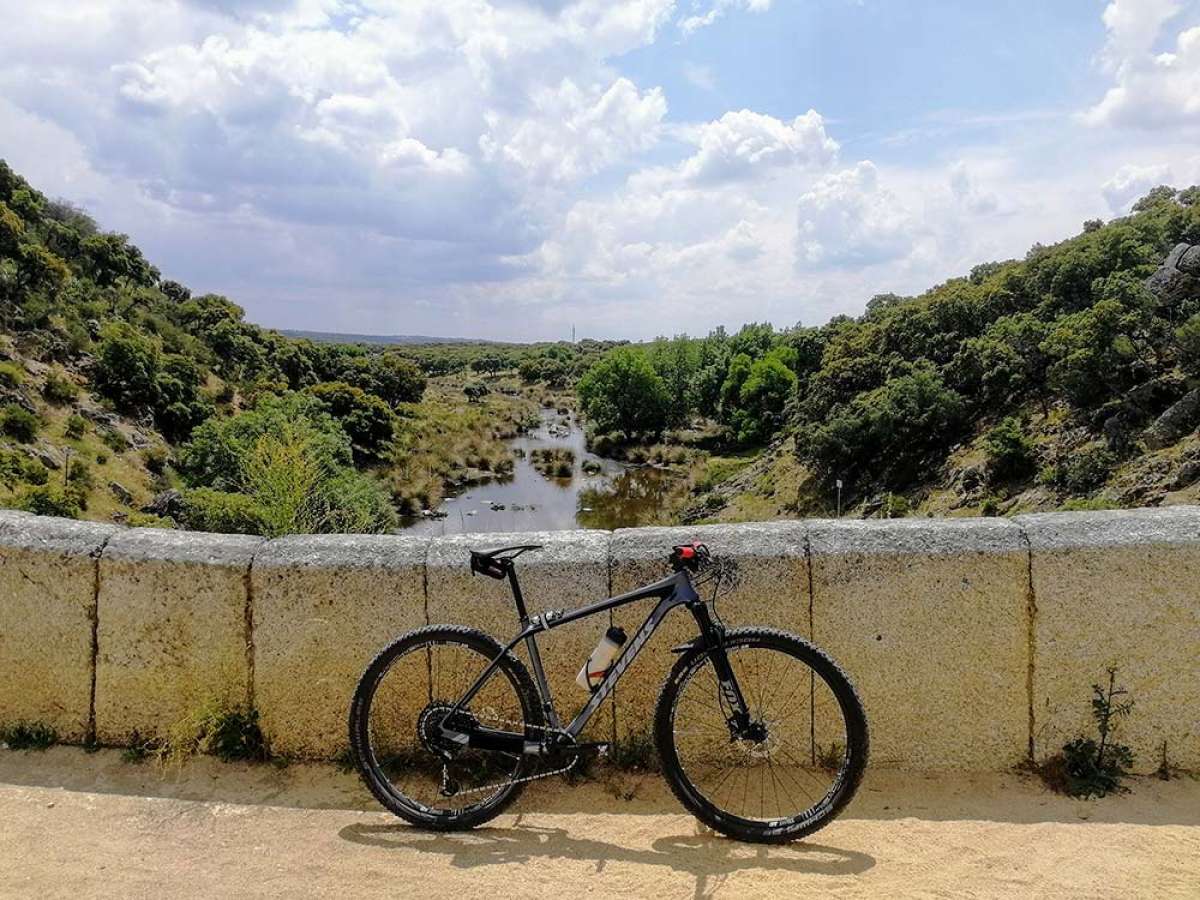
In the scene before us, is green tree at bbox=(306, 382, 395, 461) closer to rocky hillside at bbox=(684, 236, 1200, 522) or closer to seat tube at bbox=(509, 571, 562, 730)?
rocky hillside at bbox=(684, 236, 1200, 522)

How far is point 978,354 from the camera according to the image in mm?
51125

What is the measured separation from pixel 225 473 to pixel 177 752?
117 feet

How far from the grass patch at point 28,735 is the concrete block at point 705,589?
2822 mm

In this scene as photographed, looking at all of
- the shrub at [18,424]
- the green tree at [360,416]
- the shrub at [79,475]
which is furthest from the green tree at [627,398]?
the shrub at [18,424]

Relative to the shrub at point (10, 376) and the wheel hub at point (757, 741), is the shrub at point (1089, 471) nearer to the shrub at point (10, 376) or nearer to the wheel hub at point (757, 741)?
the wheel hub at point (757, 741)

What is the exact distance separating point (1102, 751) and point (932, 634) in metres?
0.88

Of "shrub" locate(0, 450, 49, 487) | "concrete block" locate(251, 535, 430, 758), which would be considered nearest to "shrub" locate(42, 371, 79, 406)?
"shrub" locate(0, 450, 49, 487)

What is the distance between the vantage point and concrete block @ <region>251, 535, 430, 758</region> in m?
3.95

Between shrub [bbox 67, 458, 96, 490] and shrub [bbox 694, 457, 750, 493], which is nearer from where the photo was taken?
shrub [bbox 67, 458, 96, 490]

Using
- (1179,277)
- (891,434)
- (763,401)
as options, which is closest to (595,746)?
(1179,277)

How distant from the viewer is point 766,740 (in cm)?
354

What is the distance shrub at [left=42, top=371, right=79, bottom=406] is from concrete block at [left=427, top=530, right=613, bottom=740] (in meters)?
48.8

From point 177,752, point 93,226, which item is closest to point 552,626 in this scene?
point 177,752

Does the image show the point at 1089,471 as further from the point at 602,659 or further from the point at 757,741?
the point at 602,659
